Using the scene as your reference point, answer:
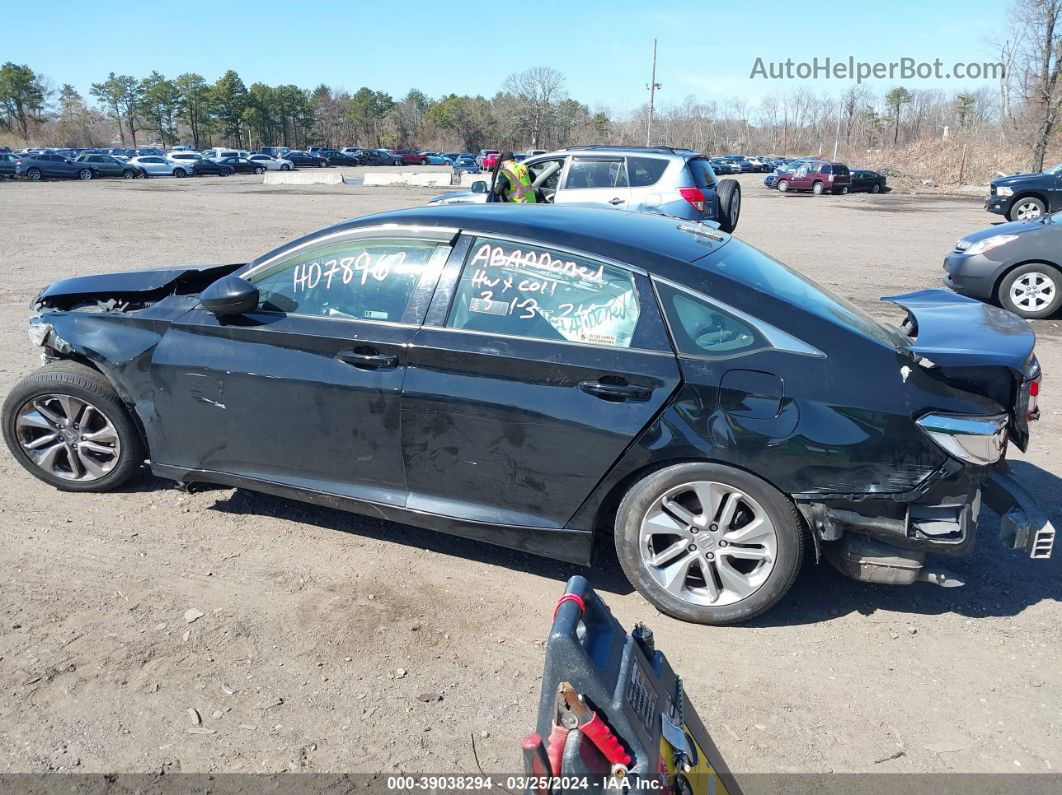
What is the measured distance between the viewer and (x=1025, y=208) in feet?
70.6

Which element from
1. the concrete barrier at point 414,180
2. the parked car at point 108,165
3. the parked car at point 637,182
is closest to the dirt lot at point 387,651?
the parked car at point 637,182

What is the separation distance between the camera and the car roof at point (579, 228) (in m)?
3.70

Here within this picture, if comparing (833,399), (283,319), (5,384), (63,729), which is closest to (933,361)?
(833,399)

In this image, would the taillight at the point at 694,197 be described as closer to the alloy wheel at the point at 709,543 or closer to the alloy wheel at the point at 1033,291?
the alloy wheel at the point at 1033,291

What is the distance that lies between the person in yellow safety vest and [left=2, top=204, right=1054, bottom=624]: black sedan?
7440 mm

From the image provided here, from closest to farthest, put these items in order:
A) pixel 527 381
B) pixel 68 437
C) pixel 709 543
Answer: pixel 709 543 < pixel 527 381 < pixel 68 437

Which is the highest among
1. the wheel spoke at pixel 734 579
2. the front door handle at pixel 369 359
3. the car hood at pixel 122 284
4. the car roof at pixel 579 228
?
the car roof at pixel 579 228

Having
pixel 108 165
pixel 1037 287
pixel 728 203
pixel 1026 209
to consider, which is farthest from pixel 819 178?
pixel 108 165

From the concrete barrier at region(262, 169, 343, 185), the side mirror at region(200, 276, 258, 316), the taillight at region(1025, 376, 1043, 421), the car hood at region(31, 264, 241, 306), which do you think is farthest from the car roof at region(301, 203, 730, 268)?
the concrete barrier at region(262, 169, 343, 185)

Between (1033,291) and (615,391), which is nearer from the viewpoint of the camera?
(615,391)

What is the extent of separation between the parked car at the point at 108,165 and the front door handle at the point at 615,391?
173 ft

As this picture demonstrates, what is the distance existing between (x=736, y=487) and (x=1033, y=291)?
8.25 metres

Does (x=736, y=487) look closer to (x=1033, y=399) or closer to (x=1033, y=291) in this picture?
(x=1033, y=399)

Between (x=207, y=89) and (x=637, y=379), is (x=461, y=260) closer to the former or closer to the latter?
(x=637, y=379)
